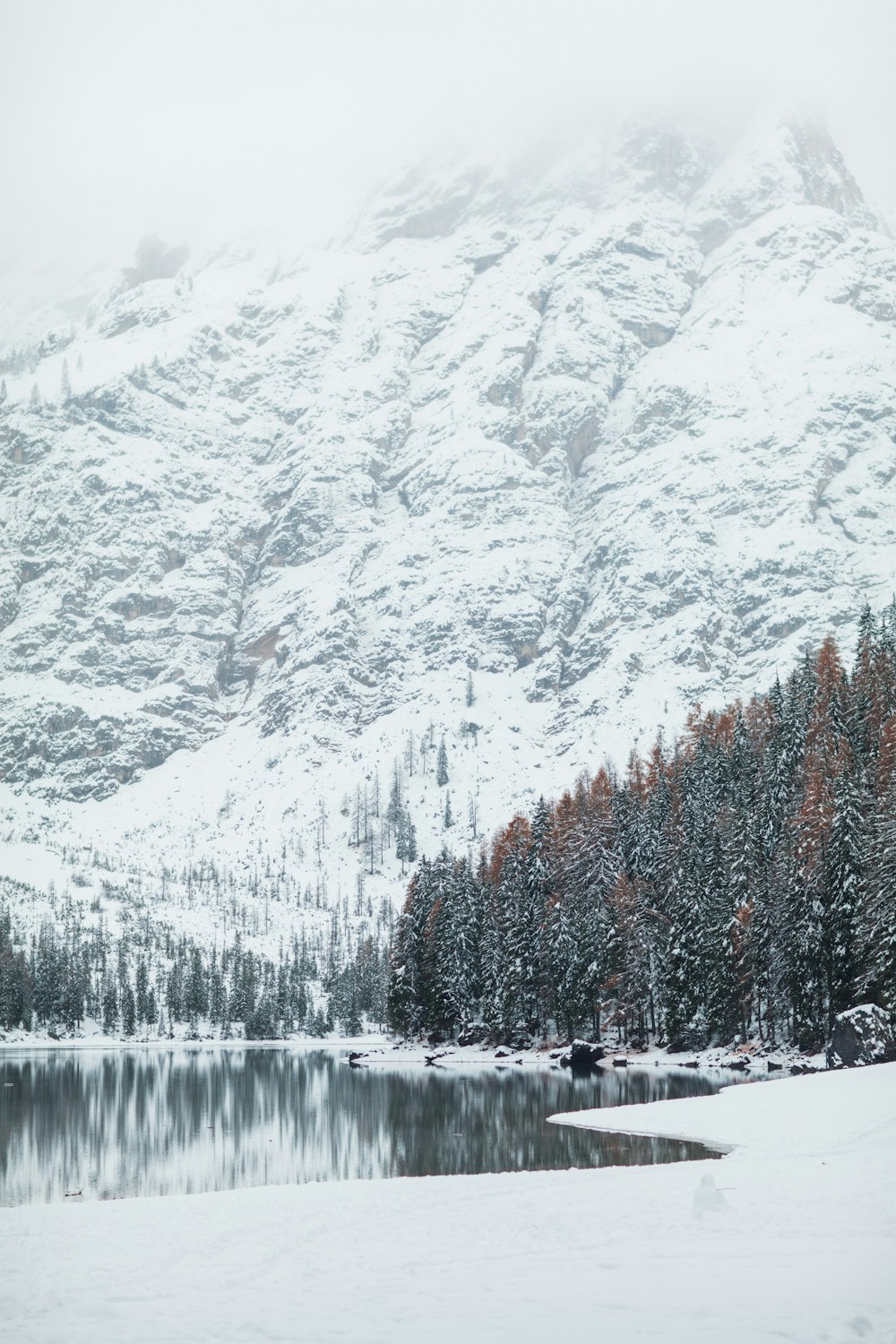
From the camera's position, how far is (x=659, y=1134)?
141ft

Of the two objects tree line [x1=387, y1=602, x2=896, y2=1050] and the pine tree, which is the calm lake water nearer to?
tree line [x1=387, y1=602, x2=896, y2=1050]

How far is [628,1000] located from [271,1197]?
58.3m

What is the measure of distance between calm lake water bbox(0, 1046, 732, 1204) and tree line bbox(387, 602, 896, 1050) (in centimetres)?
861

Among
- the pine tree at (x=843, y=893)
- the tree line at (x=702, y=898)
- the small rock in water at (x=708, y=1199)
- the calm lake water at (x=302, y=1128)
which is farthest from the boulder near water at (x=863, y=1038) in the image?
the small rock in water at (x=708, y=1199)

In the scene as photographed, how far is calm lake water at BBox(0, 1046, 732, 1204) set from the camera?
41.2 metres

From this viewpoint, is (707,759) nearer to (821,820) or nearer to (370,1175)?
(821,820)

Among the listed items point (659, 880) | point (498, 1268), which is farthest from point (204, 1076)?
point (498, 1268)

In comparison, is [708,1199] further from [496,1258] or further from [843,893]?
[843,893]

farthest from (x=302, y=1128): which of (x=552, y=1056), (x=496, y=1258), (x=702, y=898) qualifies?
(x=496, y=1258)

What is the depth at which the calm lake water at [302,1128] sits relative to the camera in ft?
135

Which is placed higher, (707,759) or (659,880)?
(707,759)

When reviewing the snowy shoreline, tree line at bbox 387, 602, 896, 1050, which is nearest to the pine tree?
tree line at bbox 387, 602, 896, 1050

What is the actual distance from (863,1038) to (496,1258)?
116 ft

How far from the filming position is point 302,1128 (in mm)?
59281
